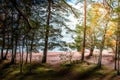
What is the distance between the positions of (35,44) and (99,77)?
8.23 metres

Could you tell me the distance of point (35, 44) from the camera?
96.2 feet

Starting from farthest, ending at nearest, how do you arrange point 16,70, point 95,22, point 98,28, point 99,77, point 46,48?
point 98,28
point 95,22
point 46,48
point 16,70
point 99,77

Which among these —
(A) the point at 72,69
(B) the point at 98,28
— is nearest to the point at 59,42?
(A) the point at 72,69

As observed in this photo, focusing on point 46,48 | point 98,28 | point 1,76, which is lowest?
point 1,76

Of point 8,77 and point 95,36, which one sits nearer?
point 8,77

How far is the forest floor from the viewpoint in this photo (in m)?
25.7

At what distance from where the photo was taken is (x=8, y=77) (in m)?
26.8

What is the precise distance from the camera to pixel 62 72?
2764cm

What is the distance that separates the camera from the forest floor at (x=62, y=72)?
25.7 metres

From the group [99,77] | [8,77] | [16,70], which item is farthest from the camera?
[16,70]

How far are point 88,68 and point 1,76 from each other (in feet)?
29.9

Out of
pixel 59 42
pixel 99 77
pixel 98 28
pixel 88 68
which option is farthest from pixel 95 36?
pixel 99 77

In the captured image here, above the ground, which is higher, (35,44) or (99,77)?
(35,44)

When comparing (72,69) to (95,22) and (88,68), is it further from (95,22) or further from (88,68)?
(95,22)
